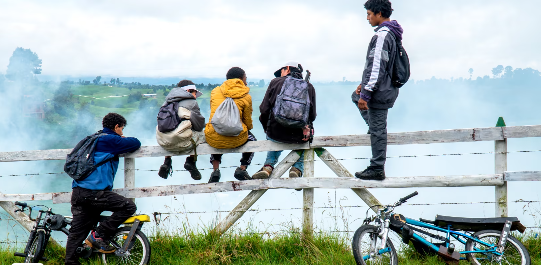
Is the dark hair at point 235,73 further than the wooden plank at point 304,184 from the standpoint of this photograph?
Yes

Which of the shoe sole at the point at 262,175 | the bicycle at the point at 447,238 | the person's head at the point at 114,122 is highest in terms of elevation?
the person's head at the point at 114,122

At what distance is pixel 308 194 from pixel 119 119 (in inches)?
98.8

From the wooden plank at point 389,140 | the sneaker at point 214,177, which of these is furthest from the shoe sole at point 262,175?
the sneaker at point 214,177

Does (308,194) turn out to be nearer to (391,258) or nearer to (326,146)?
(326,146)

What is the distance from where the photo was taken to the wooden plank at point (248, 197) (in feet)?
19.8

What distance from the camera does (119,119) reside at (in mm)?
5824

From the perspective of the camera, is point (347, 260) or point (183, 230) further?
point (183, 230)

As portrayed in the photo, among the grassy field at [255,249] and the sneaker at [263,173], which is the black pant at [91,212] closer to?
the grassy field at [255,249]

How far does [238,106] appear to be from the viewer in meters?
5.96

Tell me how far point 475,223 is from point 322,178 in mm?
1797

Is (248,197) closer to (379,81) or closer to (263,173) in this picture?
(263,173)

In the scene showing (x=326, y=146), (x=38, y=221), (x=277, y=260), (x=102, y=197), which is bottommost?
(x=277, y=260)

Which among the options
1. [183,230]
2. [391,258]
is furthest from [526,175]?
[183,230]

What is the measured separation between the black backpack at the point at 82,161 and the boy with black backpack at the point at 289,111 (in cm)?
196
